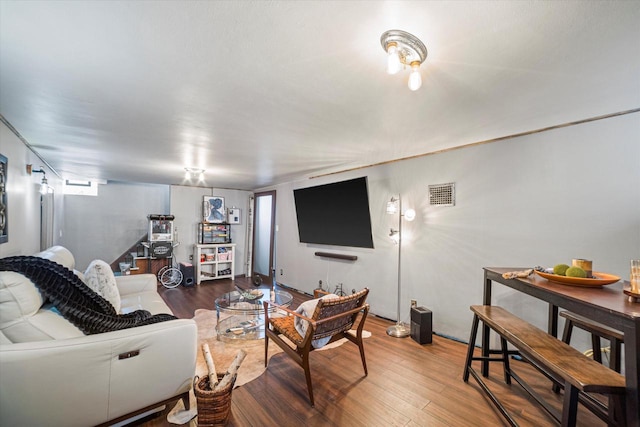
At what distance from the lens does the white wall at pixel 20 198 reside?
97.7 inches

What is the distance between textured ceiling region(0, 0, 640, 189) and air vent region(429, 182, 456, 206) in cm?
63

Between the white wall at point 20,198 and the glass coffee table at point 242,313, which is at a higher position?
the white wall at point 20,198

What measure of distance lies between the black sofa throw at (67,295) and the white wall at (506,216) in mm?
3151

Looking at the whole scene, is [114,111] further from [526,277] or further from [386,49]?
[526,277]

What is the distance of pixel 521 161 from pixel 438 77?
176 centimetres

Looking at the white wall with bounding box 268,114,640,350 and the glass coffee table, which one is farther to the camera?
the glass coffee table

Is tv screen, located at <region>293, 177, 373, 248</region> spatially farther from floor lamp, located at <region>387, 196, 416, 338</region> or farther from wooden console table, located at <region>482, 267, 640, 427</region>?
wooden console table, located at <region>482, 267, 640, 427</region>

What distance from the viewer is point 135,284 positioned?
3.54m

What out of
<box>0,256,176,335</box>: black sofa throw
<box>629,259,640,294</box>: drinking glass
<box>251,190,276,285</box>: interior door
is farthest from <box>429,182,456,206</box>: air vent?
<box>251,190,276,285</box>: interior door

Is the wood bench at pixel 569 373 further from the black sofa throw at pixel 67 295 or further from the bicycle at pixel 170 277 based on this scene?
the bicycle at pixel 170 277

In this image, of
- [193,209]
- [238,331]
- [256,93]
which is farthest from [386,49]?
[193,209]

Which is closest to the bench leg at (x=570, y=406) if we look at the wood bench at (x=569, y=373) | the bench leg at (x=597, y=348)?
the wood bench at (x=569, y=373)

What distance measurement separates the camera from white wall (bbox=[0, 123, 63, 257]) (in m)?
2.48

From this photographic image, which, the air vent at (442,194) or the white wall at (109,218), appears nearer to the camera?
the air vent at (442,194)
